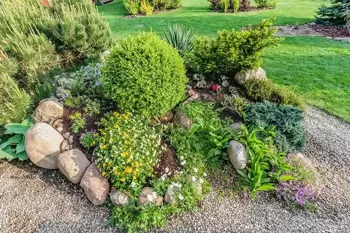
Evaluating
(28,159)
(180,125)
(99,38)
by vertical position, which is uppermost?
(99,38)

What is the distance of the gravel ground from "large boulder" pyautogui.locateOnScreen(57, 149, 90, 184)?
0.19 metres

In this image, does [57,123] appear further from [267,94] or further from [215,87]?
[267,94]

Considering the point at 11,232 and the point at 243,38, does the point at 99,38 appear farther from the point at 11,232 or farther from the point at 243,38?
the point at 11,232

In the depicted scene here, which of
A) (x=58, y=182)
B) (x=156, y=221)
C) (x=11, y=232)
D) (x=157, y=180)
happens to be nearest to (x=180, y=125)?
(x=157, y=180)

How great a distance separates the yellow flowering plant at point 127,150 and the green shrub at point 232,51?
1421mm

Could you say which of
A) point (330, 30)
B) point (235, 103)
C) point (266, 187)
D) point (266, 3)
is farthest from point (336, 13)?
point (266, 187)

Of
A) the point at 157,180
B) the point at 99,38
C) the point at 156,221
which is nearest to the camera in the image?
the point at 156,221

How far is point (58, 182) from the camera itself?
345 centimetres

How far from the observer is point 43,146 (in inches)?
134

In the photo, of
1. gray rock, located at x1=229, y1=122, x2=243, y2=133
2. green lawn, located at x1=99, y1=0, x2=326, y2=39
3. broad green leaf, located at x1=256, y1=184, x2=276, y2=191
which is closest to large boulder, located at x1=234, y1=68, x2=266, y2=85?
gray rock, located at x1=229, y1=122, x2=243, y2=133

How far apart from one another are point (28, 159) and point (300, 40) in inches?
294

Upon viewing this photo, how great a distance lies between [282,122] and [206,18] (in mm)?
7323

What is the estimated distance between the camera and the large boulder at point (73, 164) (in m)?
3.28

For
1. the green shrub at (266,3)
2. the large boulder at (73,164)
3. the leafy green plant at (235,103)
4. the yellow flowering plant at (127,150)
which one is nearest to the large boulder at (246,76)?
the leafy green plant at (235,103)
